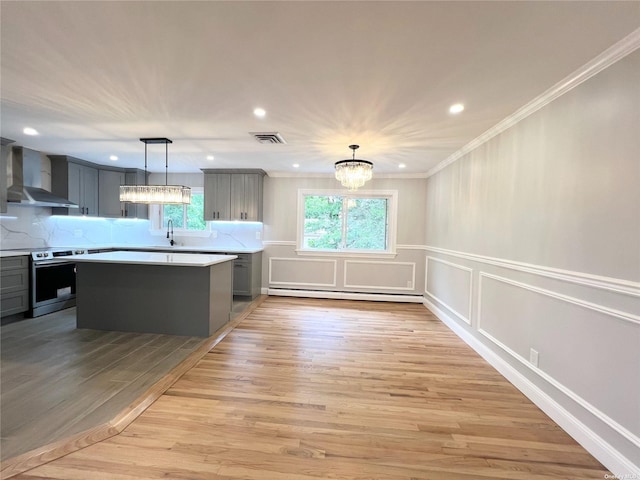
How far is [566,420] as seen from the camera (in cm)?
197

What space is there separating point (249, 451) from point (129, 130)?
334 centimetres

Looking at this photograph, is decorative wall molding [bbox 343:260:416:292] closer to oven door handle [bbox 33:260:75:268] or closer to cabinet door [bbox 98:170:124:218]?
cabinet door [bbox 98:170:124:218]

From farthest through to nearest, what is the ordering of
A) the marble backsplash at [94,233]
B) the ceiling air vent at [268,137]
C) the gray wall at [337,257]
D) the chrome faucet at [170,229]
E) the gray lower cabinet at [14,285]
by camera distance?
1. the chrome faucet at [170,229]
2. the gray wall at [337,257]
3. the marble backsplash at [94,233]
4. the gray lower cabinet at [14,285]
5. the ceiling air vent at [268,137]

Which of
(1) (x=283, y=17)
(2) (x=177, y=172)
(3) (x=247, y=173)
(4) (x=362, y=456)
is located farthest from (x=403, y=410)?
(2) (x=177, y=172)

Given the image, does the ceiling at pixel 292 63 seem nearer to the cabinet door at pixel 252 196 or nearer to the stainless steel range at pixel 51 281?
the stainless steel range at pixel 51 281

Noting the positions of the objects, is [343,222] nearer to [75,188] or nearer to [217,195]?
[217,195]

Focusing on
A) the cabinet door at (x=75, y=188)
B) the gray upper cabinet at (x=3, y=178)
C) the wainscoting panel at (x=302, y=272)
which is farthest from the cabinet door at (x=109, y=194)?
the wainscoting panel at (x=302, y=272)

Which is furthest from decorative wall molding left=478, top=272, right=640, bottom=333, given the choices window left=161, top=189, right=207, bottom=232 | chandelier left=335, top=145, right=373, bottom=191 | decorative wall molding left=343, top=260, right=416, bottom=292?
window left=161, top=189, right=207, bottom=232

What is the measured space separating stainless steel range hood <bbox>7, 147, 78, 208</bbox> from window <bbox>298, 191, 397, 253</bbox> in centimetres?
382

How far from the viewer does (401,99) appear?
2.37 m

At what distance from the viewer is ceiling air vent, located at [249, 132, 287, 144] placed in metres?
3.30

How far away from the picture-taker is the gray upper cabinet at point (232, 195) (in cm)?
543

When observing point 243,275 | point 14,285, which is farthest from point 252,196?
point 14,285

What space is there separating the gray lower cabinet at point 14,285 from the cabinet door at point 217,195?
2.54 metres
